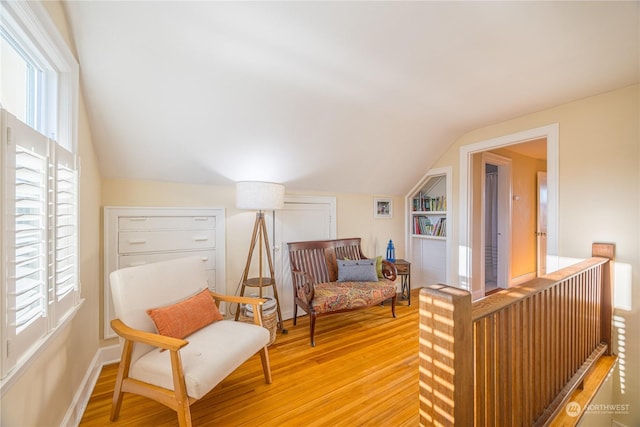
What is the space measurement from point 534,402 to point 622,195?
200cm

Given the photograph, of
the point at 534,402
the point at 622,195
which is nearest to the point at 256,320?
the point at 534,402

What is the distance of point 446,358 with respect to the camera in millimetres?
927

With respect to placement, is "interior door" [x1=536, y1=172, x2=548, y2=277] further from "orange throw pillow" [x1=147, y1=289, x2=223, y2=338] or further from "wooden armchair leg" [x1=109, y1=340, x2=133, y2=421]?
"wooden armchair leg" [x1=109, y1=340, x2=133, y2=421]

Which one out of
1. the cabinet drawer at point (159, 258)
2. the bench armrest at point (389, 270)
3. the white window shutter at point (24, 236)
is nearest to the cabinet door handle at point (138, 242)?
the cabinet drawer at point (159, 258)

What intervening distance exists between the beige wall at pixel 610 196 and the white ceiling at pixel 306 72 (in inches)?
8.6

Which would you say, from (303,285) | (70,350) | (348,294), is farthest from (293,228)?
(70,350)

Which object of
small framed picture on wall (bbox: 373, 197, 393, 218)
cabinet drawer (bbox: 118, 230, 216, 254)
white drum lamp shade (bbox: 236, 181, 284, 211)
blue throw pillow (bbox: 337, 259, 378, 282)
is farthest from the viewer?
small framed picture on wall (bbox: 373, 197, 393, 218)

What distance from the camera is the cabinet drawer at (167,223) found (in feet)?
7.57

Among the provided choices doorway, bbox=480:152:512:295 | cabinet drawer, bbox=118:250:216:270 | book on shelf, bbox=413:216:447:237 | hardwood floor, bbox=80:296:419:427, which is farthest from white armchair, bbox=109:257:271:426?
doorway, bbox=480:152:512:295

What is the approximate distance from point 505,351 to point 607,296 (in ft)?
6.30

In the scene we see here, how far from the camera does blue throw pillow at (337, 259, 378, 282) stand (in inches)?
120

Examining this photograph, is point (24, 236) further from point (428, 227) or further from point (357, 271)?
point (428, 227)

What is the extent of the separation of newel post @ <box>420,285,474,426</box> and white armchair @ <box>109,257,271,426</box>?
1.13 m

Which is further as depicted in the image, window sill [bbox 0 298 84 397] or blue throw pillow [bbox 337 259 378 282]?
blue throw pillow [bbox 337 259 378 282]
